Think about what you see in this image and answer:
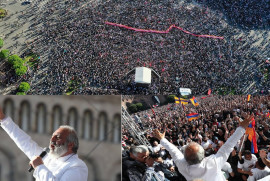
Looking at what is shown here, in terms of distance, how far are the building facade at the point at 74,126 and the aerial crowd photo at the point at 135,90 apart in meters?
0.02

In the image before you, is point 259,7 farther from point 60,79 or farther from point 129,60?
point 60,79

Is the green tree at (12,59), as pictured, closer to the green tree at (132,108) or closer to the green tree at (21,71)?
the green tree at (21,71)

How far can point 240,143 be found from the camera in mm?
9234

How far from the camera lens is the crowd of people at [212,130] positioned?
7.88m

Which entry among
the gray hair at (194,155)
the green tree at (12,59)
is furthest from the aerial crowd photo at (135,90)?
the green tree at (12,59)

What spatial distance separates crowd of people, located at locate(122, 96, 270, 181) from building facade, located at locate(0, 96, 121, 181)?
882 millimetres

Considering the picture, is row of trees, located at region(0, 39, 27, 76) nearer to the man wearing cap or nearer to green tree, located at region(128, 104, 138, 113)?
green tree, located at region(128, 104, 138, 113)

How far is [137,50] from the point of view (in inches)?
1099

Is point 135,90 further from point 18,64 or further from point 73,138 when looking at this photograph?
point 73,138

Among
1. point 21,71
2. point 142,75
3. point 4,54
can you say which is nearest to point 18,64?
point 21,71

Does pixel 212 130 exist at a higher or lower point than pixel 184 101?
lower

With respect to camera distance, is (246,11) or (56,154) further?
(246,11)

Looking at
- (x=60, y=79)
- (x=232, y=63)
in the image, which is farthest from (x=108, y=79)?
(x=232, y=63)

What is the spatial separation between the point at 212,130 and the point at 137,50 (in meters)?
18.1
